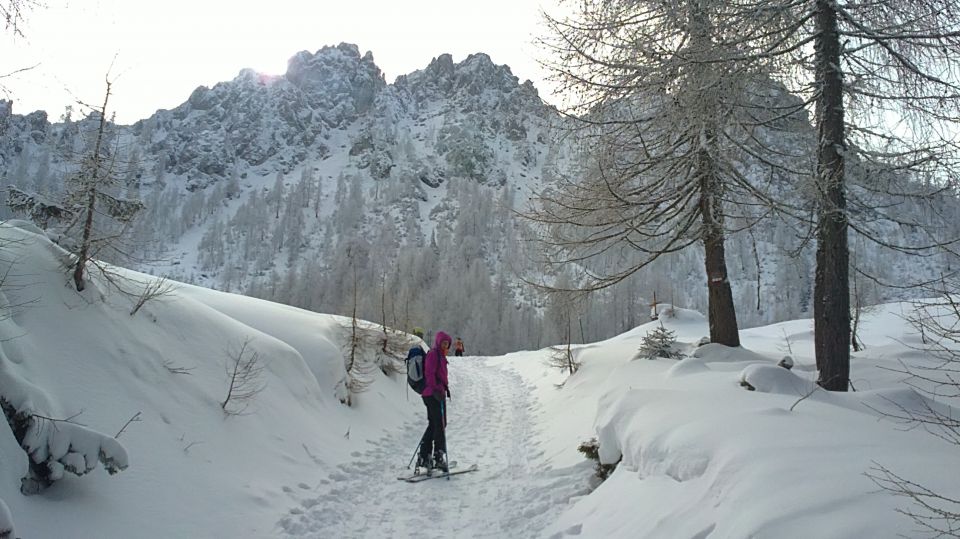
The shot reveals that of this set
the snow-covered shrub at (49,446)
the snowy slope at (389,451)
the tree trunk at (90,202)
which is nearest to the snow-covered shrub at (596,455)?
the snowy slope at (389,451)

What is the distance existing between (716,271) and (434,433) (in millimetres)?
5610

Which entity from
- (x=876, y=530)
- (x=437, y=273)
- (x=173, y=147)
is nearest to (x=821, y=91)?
(x=876, y=530)

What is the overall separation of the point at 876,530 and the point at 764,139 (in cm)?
659

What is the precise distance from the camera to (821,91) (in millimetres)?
5758

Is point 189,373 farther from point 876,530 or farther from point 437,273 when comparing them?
point 437,273

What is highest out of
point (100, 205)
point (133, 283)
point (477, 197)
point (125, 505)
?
point (477, 197)

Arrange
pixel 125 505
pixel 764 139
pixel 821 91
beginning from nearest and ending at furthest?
pixel 125 505 < pixel 821 91 < pixel 764 139

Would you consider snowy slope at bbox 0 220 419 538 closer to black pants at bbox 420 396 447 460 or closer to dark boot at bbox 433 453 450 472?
black pants at bbox 420 396 447 460

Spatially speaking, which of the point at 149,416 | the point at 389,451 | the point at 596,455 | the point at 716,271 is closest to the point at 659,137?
the point at 716,271

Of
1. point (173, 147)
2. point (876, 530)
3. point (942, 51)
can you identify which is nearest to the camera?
point (876, 530)

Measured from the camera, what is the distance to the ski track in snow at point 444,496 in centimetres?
486

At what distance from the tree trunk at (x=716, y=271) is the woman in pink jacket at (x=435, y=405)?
452cm

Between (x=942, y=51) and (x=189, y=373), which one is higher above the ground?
(x=942, y=51)

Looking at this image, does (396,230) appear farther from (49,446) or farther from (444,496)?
(49,446)
